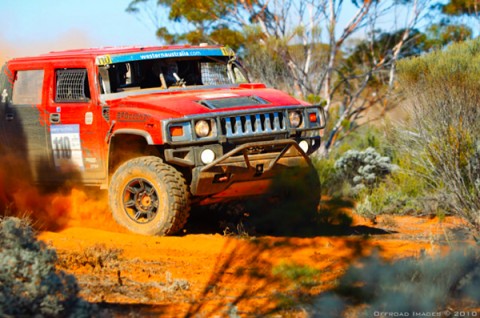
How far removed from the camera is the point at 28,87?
965cm

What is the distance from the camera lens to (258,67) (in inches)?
791

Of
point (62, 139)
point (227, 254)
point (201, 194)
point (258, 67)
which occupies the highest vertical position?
point (258, 67)

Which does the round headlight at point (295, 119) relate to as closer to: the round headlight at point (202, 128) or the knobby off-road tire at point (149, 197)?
the round headlight at point (202, 128)

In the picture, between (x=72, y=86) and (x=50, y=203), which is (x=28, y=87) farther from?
(x=50, y=203)

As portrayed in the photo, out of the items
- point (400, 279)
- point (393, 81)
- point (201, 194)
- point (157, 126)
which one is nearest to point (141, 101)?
point (157, 126)

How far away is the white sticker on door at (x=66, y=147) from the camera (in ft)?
29.8

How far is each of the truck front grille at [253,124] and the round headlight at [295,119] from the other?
123 millimetres

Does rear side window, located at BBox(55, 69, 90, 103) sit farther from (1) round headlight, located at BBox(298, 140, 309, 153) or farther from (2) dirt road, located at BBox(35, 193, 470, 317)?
(1) round headlight, located at BBox(298, 140, 309, 153)

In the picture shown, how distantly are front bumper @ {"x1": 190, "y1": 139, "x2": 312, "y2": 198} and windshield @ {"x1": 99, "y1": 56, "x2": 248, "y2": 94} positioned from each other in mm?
1659

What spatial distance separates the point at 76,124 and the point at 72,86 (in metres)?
0.49

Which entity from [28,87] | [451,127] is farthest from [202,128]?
[451,127]

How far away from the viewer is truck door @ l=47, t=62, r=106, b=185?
352 inches

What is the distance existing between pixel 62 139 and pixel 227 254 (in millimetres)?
A: 2807

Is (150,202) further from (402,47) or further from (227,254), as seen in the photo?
(402,47)
